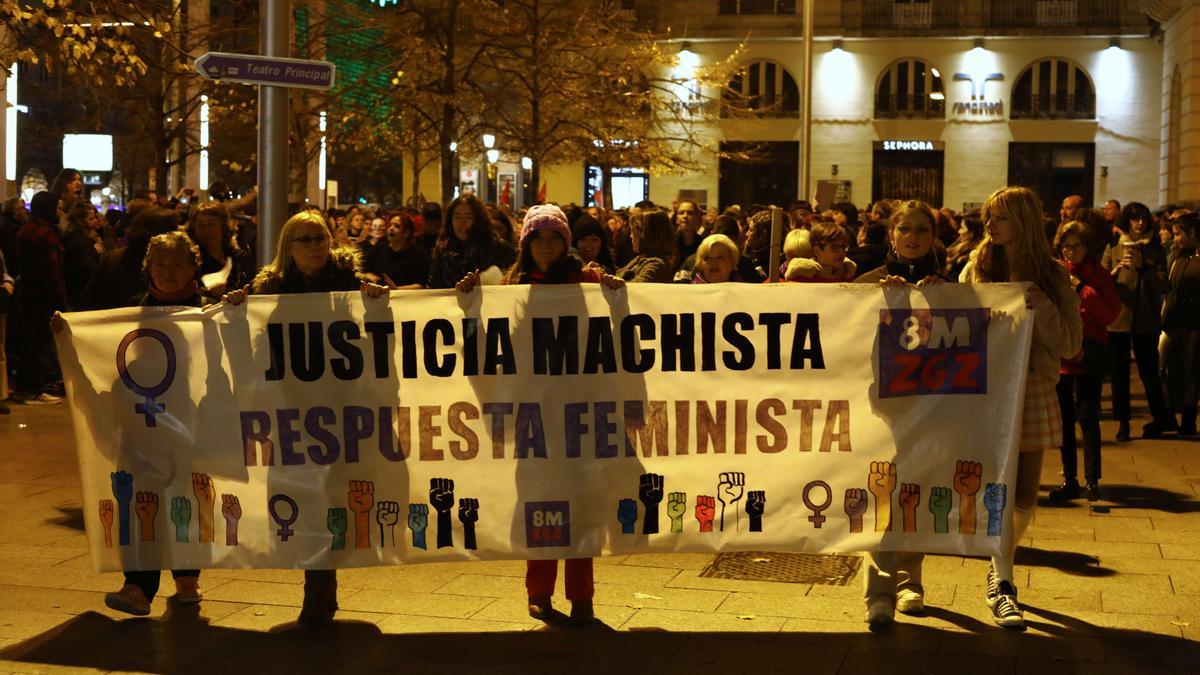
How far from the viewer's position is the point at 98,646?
6.70 m

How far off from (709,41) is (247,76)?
41896 millimetres

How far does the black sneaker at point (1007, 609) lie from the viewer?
694cm

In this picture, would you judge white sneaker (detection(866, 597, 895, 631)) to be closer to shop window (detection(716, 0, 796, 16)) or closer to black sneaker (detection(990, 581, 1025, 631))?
black sneaker (detection(990, 581, 1025, 631))

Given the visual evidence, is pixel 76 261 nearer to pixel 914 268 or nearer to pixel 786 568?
pixel 786 568

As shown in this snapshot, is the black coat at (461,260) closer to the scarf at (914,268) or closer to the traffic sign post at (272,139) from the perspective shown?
the traffic sign post at (272,139)

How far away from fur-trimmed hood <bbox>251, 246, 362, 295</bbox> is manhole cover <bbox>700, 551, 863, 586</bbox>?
7.88 feet

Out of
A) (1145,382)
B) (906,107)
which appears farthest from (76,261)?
(906,107)

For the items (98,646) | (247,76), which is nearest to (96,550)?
(98,646)

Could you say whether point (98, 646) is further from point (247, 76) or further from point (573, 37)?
point (573, 37)

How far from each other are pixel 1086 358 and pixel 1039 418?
11.9 ft

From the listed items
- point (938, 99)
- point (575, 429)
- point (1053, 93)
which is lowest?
point (575, 429)

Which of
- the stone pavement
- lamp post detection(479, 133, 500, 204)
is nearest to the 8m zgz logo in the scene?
the stone pavement

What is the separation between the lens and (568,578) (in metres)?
7.04

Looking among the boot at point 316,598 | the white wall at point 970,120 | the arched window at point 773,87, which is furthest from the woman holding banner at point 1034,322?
the arched window at point 773,87
